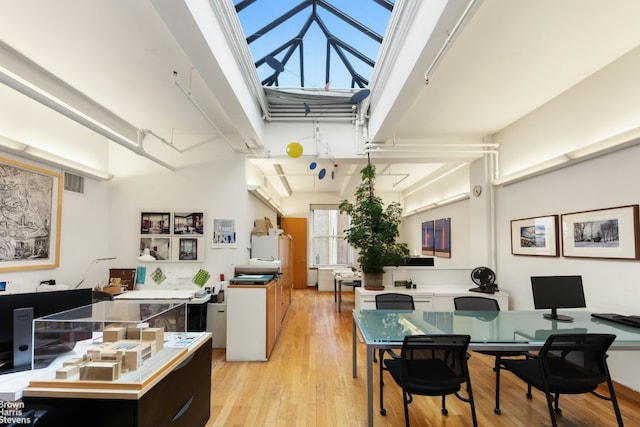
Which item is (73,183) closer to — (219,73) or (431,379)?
(219,73)

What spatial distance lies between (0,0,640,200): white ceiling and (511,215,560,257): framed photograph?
142cm

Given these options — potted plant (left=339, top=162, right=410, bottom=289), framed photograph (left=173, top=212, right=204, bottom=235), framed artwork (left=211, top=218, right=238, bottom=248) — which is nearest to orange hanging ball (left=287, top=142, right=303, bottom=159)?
potted plant (left=339, top=162, right=410, bottom=289)

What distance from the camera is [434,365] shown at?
92.4 inches

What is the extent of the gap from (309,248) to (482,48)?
8.22 metres

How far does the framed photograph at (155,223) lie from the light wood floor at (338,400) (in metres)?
2.18

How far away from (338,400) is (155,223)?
389 cm

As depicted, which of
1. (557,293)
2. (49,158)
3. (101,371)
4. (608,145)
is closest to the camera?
(101,371)

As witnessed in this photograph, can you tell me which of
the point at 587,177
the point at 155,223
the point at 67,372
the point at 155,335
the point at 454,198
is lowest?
the point at 67,372

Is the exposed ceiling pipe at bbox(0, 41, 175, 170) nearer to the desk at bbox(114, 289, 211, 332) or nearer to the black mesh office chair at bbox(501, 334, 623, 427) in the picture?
the desk at bbox(114, 289, 211, 332)

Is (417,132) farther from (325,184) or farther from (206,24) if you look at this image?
(325,184)

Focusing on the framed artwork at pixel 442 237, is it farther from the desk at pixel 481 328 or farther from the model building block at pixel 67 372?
the model building block at pixel 67 372

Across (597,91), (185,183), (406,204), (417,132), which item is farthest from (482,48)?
(406,204)

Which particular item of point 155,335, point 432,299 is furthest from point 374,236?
point 155,335

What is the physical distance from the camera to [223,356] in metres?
4.30
